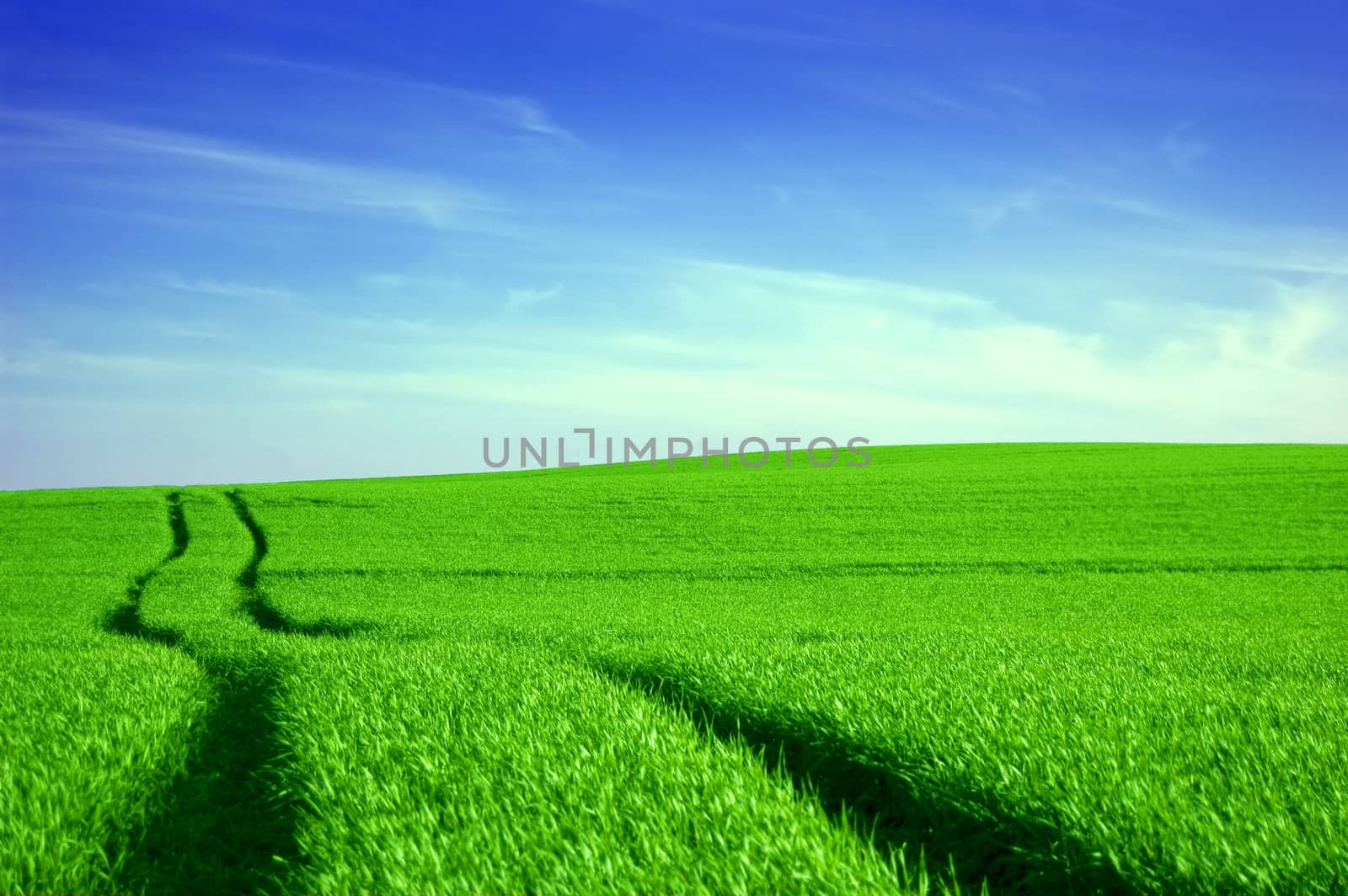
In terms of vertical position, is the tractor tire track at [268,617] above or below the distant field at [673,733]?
below

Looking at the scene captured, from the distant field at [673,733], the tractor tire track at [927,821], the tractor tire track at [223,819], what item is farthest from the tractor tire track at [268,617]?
the tractor tire track at [927,821]

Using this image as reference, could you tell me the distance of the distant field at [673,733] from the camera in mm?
4078

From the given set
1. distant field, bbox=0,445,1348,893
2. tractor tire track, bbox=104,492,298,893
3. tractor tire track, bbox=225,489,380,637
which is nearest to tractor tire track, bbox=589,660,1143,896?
distant field, bbox=0,445,1348,893

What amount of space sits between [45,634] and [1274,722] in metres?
18.1

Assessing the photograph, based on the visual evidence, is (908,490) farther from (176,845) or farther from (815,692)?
(176,845)

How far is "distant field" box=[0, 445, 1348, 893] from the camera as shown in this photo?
408cm

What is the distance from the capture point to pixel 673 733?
604 cm

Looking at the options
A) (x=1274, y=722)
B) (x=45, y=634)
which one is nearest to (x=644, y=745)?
(x=1274, y=722)

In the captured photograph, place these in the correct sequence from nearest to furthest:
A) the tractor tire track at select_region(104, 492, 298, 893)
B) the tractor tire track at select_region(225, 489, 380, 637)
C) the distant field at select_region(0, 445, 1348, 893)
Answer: the distant field at select_region(0, 445, 1348, 893) < the tractor tire track at select_region(104, 492, 298, 893) < the tractor tire track at select_region(225, 489, 380, 637)

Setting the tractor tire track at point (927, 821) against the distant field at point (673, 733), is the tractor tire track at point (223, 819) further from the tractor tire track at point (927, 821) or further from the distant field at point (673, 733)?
the tractor tire track at point (927, 821)

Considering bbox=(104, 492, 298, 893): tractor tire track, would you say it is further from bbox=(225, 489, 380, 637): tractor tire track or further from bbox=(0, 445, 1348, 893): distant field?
bbox=(225, 489, 380, 637): tractor tire track

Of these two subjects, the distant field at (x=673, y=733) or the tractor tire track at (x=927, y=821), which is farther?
the tractor tire track at (x=927, y=821)

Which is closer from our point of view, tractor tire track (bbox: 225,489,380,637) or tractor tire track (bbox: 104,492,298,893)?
tractor tire track (bbox: 104,492,298,893)

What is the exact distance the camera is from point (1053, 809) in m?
A: 4.71
